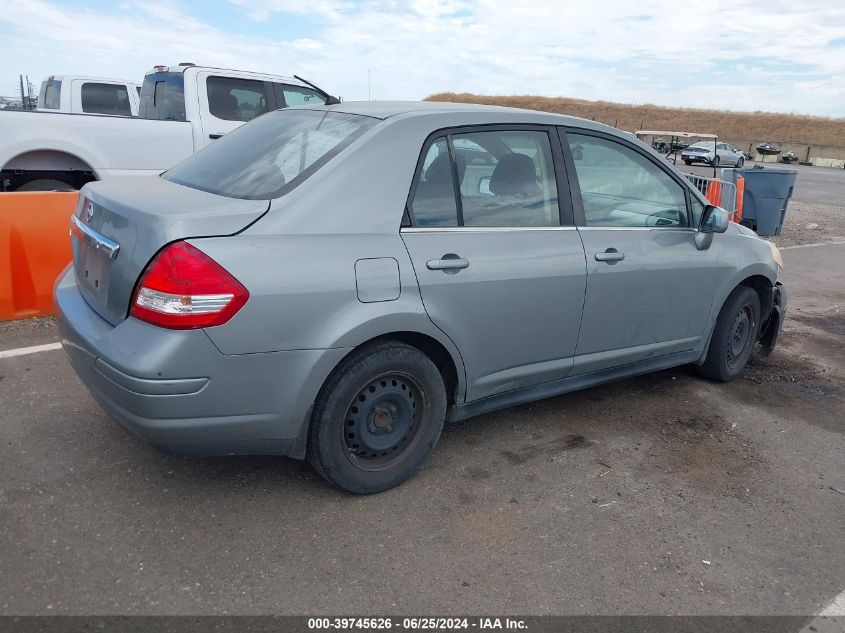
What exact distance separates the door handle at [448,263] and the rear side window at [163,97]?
6.42m

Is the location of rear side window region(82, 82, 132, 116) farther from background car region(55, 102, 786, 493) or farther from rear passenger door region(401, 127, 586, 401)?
rear passenger door region(401, 127, 586, 401)

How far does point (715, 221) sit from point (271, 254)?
111 inches

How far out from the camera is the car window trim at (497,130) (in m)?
3.20

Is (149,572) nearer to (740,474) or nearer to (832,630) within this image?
(832,630)

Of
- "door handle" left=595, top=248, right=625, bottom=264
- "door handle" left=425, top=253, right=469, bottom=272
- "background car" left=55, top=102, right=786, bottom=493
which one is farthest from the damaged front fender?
"door handle" left=425, top=253, right=469, bottom=272

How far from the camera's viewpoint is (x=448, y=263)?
3.21 meters

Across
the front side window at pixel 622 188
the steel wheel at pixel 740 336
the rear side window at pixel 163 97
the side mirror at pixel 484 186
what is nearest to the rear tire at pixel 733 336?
the steel wheel at pixel 740 336

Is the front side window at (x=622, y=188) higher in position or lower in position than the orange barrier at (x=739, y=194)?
higher

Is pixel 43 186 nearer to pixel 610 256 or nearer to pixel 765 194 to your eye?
pixel 610 256

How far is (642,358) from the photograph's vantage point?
4.25 m

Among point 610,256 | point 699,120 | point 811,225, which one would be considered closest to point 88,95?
point 610,256

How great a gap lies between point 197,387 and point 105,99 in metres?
10.2

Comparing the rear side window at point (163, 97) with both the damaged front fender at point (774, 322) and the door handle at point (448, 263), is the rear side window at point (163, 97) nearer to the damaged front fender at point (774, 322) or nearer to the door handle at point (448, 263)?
the door handle at point (448, 263)

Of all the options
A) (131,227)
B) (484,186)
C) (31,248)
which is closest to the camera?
(131,227)
